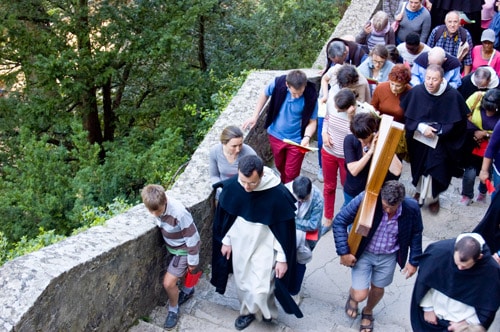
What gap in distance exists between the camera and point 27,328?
3.85 m

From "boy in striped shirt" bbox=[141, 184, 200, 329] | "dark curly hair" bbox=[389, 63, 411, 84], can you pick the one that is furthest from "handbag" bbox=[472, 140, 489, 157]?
"boy in striped shirt" bbox=[141, 184, 200, 329]

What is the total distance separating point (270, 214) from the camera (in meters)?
4.86

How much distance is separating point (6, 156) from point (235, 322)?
704 cm

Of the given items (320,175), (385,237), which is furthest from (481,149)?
(385,237)

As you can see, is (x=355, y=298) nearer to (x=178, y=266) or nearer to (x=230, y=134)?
(x=178, y=266)

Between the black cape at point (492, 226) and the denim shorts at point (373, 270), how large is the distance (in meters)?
0.89

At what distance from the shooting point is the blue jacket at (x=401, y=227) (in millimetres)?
4828

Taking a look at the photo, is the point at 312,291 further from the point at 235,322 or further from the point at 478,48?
the point at 478,48

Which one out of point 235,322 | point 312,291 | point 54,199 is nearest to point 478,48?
point 312,291

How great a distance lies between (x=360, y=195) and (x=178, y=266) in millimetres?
1570

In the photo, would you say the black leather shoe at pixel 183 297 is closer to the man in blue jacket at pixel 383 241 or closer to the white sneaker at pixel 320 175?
the man in blue jacket at pixel 383 241

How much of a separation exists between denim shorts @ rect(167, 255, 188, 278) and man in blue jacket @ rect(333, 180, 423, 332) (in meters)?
1.24

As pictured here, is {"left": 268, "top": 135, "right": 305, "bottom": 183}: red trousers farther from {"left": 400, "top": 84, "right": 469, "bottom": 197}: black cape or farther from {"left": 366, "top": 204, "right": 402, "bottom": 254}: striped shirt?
{"left": 366, "top": 204, "right": 402, "bottom": 254}: striped shirt

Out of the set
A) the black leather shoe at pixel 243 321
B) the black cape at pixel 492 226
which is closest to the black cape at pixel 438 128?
the black cape at pixel 492 226
